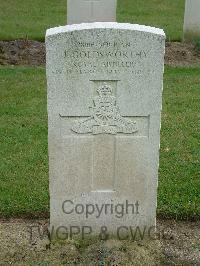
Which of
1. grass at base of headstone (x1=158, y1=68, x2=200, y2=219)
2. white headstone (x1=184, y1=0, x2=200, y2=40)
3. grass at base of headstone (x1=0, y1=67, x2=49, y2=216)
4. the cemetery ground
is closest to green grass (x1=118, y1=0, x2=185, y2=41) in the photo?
white headstone (x1=184, y1=0, x2=200, y2=40)

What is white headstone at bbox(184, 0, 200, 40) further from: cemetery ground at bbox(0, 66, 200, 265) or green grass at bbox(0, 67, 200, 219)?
cemetery ground at bbox(0, 66, 200, 265)

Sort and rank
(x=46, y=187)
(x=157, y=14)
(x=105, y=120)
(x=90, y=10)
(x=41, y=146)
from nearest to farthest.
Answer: (x=105, y=120) < (x=46, y=187) < (x=41, y=146) < (x=90, y=10) < (x=157, y=14)

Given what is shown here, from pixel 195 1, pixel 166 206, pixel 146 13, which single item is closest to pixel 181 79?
pixel 195 1

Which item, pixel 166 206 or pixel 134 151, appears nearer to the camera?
pixel 134 151

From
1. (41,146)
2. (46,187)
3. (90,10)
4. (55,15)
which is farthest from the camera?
(55,15)

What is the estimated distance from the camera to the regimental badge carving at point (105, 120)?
13.9 feet

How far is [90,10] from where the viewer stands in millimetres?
11523

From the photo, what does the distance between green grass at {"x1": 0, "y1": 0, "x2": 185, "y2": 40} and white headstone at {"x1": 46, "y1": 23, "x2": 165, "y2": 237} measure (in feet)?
25.6

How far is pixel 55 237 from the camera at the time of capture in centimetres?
470

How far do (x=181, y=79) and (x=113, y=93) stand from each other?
530 centimetres

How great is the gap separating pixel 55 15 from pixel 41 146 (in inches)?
348

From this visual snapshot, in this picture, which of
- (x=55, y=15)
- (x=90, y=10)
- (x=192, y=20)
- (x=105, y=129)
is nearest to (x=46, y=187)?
(x=105, y=129)

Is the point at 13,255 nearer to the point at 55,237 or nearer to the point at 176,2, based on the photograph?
the point at 55,237

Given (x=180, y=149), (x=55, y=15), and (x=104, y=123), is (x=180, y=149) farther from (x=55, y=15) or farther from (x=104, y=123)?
(x=55, y=15)
